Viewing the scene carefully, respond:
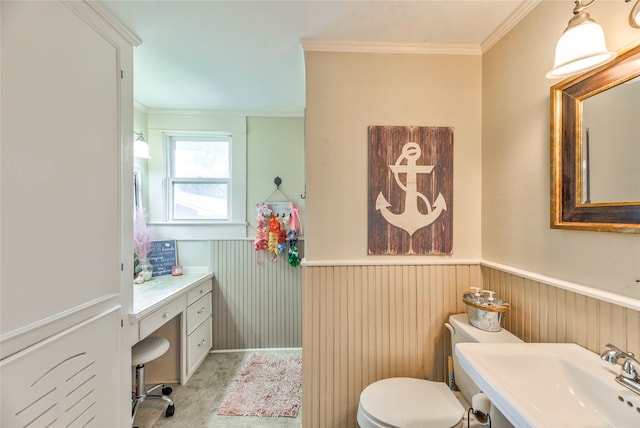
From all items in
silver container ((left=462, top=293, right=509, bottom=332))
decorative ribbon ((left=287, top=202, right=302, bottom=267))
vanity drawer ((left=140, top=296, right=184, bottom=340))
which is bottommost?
vanity drawer ((left=140, top=296, right=184, bottom=340))

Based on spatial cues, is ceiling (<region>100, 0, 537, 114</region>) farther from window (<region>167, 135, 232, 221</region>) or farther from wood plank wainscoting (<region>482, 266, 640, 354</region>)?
wood plank wainscoting (<region>482, 266, 640, 354</region>)

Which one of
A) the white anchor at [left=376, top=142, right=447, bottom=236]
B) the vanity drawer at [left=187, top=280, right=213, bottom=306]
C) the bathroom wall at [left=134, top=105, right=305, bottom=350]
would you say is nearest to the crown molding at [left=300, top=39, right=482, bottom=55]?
the white anchor at [left=376, top=142, right=447, bottom=236]

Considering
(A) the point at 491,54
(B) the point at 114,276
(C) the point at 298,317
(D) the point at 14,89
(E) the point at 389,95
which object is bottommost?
(C) the point at 298,317

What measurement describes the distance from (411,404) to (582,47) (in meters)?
1.56

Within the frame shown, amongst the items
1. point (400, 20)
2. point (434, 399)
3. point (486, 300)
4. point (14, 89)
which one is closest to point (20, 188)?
point (14, 89)

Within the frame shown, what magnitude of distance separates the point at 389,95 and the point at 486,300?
1.31 m

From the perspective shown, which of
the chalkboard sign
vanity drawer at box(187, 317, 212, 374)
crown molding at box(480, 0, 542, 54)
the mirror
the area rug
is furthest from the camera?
the chalkboard sign

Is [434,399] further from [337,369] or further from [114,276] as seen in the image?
[114,276]

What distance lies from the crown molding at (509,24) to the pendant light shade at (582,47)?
0.55 metres

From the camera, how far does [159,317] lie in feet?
5.75

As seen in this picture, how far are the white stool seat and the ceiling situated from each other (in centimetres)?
198

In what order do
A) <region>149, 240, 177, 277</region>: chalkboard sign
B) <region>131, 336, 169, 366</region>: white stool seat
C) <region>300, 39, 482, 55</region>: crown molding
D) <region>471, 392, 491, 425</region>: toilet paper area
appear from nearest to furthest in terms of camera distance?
1. <region>471, 392, 491, 425</region>: toilet paper area
2. <region>300, 39, 482, 55</region>: crown molding
3. <region>131, 336, 169, 366</region>: white stool seat
4. <region>149, 240, 177, 277</region>: chalkboard sign

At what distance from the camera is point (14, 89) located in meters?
0.91

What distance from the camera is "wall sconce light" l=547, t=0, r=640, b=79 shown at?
0.80 metres
